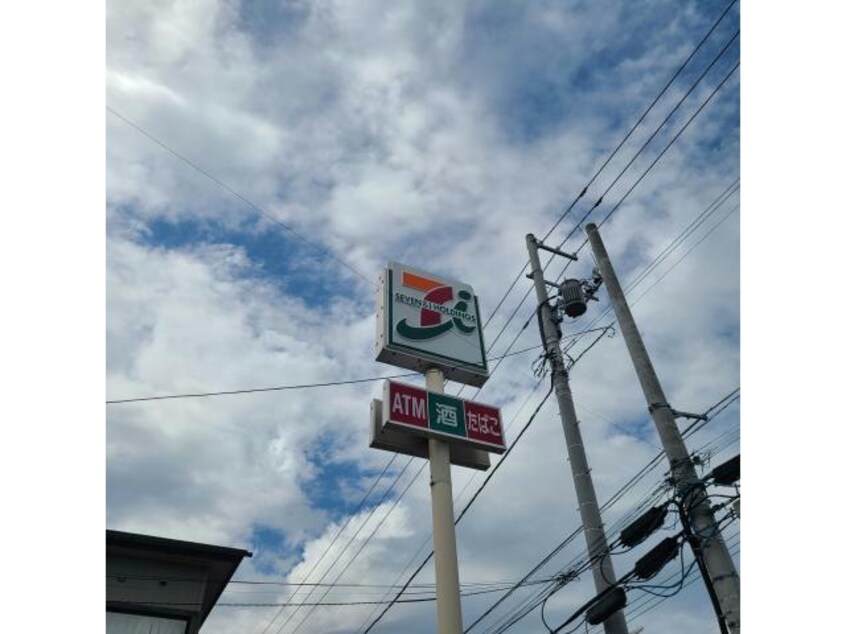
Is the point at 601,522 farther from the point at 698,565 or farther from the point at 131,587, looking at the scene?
the point at 131,587

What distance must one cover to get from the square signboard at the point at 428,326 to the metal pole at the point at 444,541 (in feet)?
3.77

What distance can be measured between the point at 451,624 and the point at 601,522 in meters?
2.80

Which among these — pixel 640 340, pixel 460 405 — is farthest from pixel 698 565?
pixel 460 405

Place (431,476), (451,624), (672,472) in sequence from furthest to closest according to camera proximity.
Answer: (431,476) < (451,624) < (672,472)

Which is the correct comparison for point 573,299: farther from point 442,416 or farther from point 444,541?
point 444,541

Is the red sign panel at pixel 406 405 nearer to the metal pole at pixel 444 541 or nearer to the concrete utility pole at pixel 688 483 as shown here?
the metal pole at pixel 444 541

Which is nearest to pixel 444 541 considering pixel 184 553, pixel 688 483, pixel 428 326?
pixel 688 483

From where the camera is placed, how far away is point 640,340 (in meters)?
10.3

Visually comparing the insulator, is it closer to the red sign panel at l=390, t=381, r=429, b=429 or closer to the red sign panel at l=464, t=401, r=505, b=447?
the red sign panel at l=464, t=401, r=505, b=447

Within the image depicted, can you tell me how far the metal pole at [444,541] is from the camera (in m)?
10.0

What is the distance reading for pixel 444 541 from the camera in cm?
1081

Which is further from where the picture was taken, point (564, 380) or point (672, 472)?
point (564, 380)

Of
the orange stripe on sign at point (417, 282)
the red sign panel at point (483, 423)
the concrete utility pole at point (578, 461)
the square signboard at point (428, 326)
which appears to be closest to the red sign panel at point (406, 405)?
the red sign panel at point (483, 423)

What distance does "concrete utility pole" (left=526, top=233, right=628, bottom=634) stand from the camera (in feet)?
31.1
